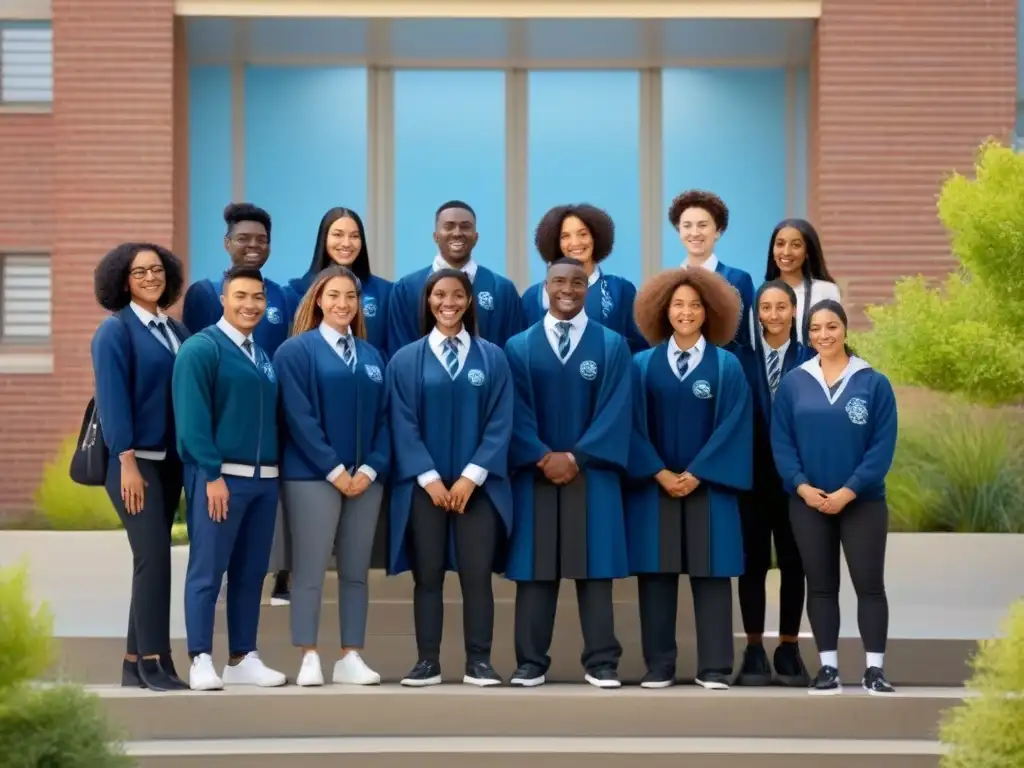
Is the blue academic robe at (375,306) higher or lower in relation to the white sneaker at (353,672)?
higher

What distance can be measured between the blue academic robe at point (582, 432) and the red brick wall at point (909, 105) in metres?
7.28

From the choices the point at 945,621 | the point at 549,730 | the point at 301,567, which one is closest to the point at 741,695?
the point at 549,730

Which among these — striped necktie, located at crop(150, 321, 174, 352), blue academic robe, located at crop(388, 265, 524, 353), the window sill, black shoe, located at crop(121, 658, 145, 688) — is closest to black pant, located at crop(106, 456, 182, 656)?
black shoe, located at crop(121, 658, 145, 688)

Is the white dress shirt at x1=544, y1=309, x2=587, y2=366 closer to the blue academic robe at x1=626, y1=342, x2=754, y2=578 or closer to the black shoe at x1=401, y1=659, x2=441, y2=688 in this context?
the blue academic robe at x1=626, y1=342, x2=754, y2=578

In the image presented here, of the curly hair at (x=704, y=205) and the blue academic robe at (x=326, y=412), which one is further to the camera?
the curly hair at (x=704, y=205)

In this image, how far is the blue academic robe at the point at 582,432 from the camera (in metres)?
8.40

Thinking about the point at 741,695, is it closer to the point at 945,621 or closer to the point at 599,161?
the point at 945,621

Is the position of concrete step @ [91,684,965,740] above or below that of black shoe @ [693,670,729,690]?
below

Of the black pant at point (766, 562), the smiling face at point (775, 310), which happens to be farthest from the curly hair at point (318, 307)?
the black pant at point (766, 562)

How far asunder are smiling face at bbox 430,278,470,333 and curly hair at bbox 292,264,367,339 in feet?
1.21

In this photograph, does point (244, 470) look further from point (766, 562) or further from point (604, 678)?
point (766, 562)

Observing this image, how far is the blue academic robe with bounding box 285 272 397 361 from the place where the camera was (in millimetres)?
9242

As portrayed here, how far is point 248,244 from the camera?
29.0ft

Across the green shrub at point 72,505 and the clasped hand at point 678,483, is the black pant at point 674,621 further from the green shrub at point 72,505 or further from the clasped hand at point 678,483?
the green shrub at point 72,505
